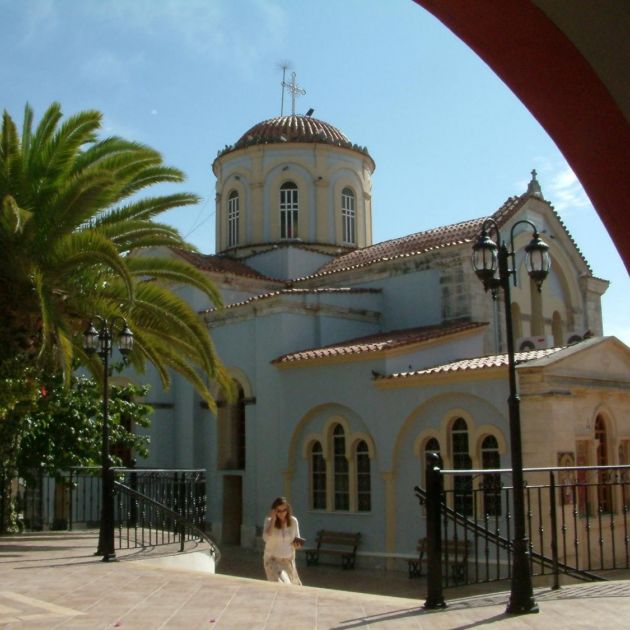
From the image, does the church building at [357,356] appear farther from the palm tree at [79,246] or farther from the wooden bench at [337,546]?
the palm tree at [79,246]

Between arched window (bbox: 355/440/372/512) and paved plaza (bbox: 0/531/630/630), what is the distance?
32.2 feet

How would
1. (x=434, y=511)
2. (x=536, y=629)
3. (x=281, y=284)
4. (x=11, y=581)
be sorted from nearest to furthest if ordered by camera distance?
(x=536, y=629)
(x=434, y=511)
(x=11, y=581)
(x=281, y=284)

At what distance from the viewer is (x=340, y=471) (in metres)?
22.3

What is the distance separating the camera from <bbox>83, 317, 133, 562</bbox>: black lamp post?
1313cm

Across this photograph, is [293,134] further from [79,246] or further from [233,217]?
[79,246]

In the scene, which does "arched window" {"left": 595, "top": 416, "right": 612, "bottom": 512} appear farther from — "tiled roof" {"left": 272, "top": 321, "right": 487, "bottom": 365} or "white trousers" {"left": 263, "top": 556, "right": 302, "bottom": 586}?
"white trousers" {"left": 263, "top": 556, "right": 302, "bottom": 586}

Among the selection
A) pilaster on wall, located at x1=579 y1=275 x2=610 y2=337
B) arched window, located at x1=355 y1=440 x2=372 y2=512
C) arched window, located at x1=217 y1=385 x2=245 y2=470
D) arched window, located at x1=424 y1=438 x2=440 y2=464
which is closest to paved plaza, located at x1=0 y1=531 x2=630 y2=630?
arched window, located at x1=424 y1=438 x2=440 y2=464

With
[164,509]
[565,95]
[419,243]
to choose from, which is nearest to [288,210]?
[419,243]

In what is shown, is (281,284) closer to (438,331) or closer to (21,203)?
(438,331)

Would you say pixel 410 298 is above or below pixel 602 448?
above

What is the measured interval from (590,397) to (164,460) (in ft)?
45.0

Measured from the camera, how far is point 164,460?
88.4 feet

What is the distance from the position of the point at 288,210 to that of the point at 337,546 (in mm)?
14086

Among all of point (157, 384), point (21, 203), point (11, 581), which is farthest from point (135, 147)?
point (157, 384)
